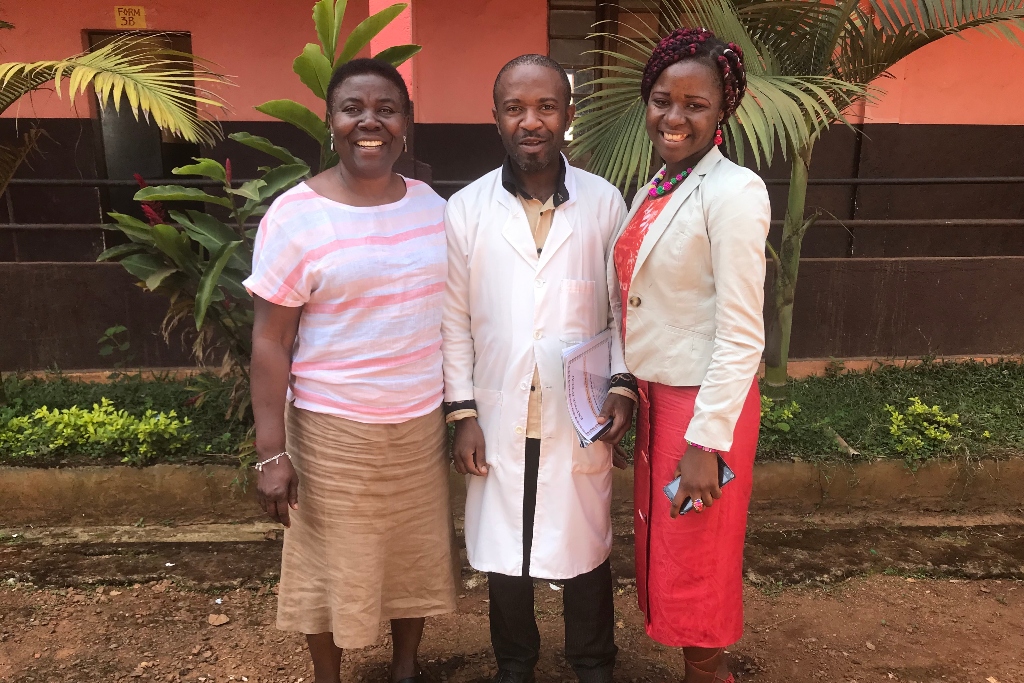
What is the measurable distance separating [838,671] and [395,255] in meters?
1.97

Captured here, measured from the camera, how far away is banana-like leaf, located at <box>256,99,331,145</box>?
8.71ft

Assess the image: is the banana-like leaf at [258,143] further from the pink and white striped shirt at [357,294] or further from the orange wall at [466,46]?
the orange wall at [466,46]

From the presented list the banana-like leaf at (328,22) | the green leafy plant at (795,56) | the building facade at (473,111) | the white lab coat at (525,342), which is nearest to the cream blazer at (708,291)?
the white lab coat at (525,342)

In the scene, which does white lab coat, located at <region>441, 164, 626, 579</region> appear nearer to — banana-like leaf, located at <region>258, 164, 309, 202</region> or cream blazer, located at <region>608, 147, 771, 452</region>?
cream blazer, located at <region>608, 147, 771, 452</region>

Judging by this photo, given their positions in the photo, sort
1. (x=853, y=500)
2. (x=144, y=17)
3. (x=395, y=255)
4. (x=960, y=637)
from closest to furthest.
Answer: (x=395, y=255)
(x=960, y=637)
(x=853, y=500)
(x=144, y=17)

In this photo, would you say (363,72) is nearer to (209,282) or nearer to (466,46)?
(209,282)

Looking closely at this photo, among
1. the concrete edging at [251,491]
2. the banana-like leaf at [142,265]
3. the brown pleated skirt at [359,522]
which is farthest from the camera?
the concrete edging at [251,491]

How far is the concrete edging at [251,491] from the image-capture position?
3.37m

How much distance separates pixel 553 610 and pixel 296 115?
2044mm

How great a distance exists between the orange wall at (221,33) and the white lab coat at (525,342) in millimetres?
3957

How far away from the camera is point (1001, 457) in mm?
3561

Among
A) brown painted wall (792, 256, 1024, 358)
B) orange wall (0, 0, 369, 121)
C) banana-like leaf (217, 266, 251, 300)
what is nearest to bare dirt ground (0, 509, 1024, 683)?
banana-like leaf (217, 266, 251, 300)

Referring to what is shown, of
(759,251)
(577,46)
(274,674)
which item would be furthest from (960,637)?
(577,46)

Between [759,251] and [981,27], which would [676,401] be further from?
[981,27]
